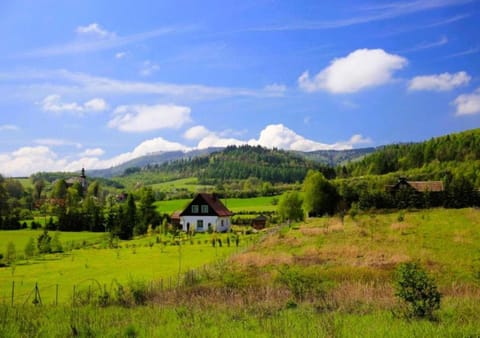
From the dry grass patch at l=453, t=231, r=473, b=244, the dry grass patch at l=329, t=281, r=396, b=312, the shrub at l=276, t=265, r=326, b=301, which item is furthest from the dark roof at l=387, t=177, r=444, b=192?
the dry grass patch at l=329, t=281, r=396, b=312

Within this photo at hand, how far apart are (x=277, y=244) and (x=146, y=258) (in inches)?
359

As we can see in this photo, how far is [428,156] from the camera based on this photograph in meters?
113

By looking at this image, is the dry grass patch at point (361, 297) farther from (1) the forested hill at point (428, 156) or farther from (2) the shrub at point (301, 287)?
(1) the forested hill at point (428, 156)

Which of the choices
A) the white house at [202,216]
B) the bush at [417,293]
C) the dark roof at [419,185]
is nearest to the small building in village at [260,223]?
the white house at [202,216]

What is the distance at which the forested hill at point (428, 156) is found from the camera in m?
107

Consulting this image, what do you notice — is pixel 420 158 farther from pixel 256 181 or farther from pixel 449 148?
pixel 256 181

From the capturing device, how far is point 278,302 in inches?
505

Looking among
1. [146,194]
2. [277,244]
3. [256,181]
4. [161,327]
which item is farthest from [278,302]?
[256,181]

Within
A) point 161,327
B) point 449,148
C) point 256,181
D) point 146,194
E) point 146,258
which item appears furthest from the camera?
point 256,181

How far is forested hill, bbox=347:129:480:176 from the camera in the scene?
351 ft

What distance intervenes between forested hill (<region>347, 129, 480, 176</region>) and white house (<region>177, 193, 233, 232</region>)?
2535 inches

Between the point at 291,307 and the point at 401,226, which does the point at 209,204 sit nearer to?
the point at 401,226

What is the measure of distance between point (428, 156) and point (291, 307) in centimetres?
11125

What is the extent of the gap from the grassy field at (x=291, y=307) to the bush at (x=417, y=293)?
294 millimetres
